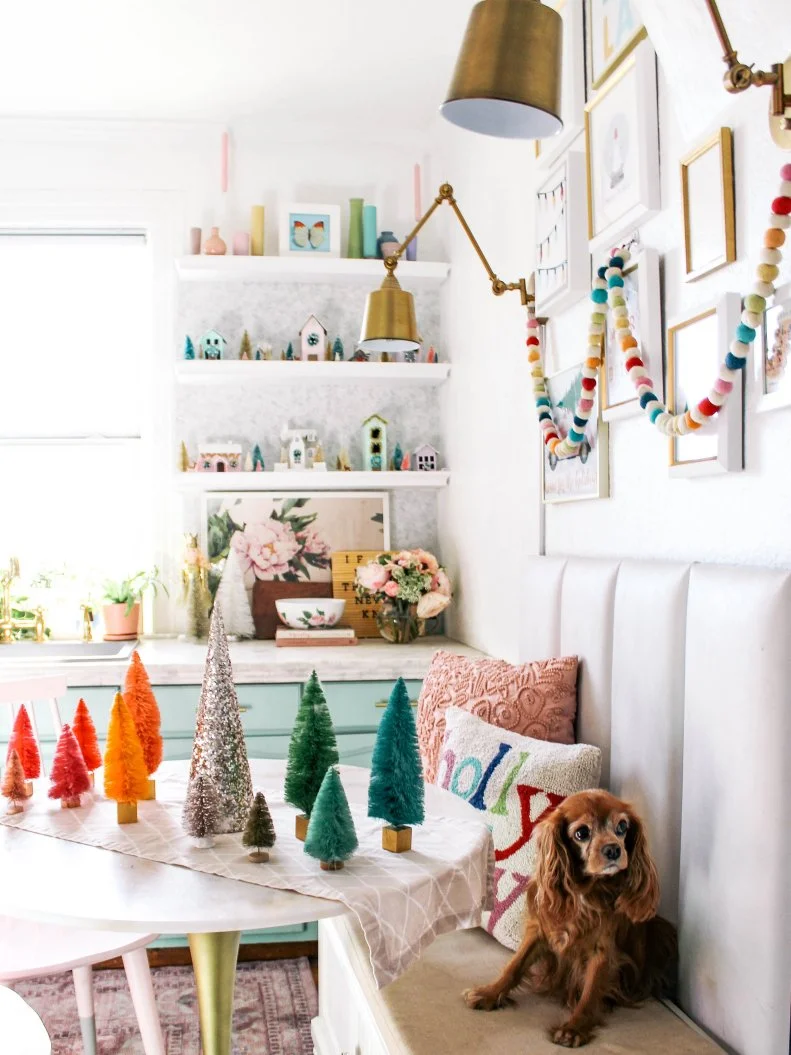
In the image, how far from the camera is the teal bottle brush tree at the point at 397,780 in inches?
52.1

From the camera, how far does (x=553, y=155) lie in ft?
7.14

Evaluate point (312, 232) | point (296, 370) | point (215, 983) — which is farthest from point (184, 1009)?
point (312, 232)

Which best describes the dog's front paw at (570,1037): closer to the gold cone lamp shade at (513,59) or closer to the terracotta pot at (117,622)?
the gold cone lamp shade at (513,59)

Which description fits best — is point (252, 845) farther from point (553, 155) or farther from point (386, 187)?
point (386, 187)

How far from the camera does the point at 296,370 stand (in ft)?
11.3

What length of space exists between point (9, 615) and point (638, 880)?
2.56m

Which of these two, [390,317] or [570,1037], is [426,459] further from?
[570,1037]

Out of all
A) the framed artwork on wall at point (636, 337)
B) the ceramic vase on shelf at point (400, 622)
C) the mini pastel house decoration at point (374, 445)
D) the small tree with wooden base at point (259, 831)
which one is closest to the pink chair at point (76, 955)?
the small tree with wooden base at point (259, 831)

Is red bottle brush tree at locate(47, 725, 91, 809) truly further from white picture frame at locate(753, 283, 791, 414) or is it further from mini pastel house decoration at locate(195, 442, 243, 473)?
mini pastel house decoration at locate(195, 442, 243, 473)

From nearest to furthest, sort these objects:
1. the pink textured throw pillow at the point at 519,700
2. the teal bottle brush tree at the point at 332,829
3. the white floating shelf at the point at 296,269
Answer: the teal bottle brush tree at the point at 332,829, the pink textured throw pillow at the point at 519,700, the white floating shelf at the point at 296,269

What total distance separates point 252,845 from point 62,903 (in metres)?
0.25

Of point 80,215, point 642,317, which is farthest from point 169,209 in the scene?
point 642,317

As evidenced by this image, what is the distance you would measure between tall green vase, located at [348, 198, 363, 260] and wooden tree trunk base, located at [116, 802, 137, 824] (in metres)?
2.49

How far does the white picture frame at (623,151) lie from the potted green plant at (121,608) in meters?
2.06
